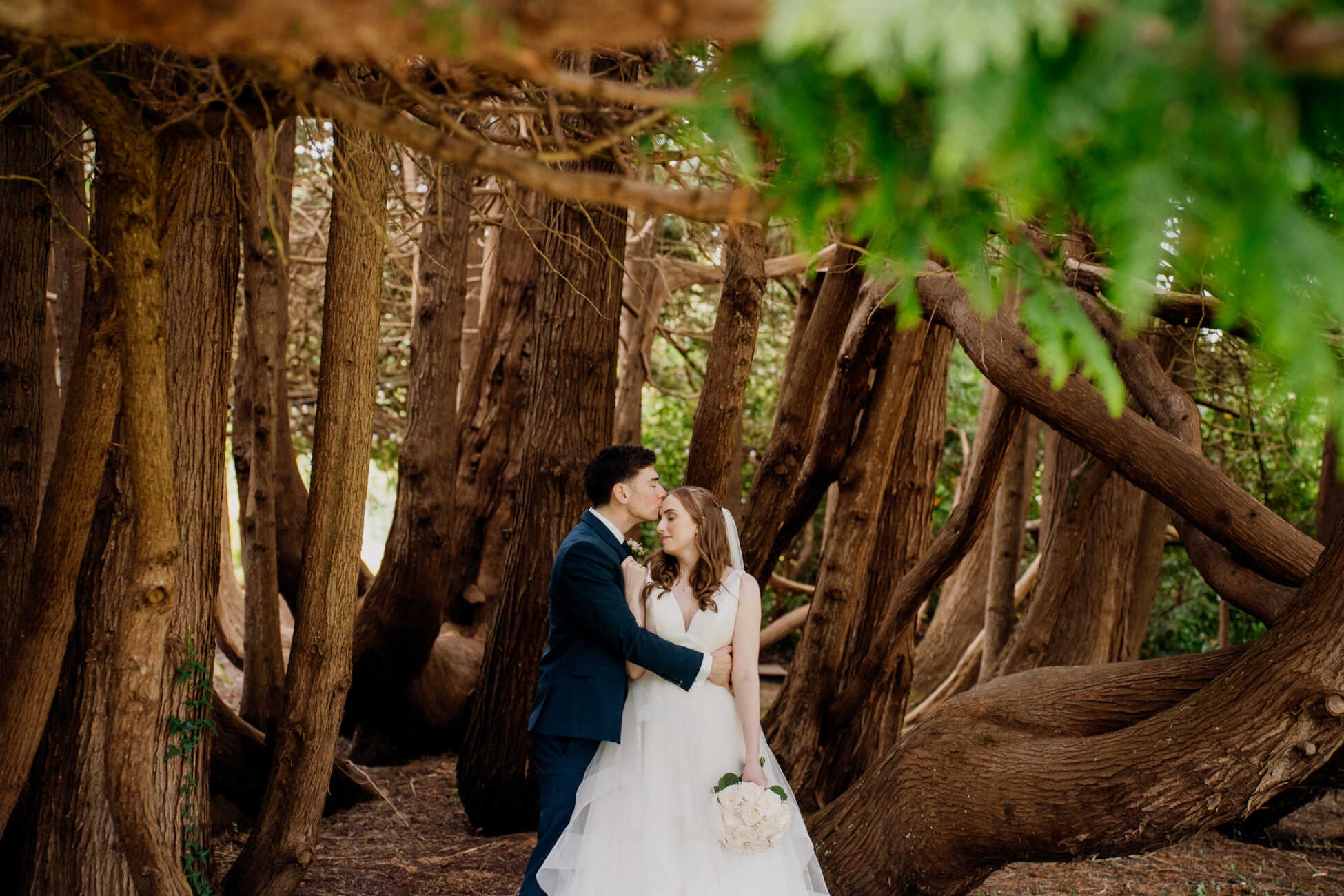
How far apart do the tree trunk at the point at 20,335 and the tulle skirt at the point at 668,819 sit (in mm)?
2490

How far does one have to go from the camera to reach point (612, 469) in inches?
174

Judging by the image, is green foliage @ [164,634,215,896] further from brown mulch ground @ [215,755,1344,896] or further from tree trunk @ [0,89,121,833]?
brown mulch ground @ [215,755,1344,896]

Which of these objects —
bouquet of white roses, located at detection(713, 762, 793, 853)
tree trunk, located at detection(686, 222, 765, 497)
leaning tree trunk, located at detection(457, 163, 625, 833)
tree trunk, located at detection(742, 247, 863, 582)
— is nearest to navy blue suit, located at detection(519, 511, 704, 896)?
bouquet of white roses, located at detection(713, 762, 793, 853)

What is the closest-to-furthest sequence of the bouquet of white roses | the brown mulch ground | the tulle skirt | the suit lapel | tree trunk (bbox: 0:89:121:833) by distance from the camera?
1. tree trunk (bbox: 0:89:121:833)
2. the bouquet of white roses
3. the tulle skirt
4. the suit lapel
5. the brown mulch ground

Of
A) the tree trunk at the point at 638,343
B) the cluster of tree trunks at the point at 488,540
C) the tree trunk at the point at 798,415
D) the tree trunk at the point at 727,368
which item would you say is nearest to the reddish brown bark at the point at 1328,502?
the cluster of tree trunks at the point at 488,540

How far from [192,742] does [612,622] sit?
1675mm

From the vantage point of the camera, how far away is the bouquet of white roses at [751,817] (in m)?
3.65

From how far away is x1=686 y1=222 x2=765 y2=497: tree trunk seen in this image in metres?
5.37

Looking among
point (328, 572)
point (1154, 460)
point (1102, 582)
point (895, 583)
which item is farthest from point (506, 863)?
point (1102, 582)

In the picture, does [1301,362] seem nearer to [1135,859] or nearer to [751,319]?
[751,319]

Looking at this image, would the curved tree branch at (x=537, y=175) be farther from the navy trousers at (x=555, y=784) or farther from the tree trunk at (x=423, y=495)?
the tree trunk at (x=423, y=495)

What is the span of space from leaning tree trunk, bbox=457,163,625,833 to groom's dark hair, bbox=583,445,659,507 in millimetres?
1307

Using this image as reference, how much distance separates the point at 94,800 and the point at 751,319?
377 centimetres

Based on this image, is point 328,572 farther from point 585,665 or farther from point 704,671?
point 704,671
